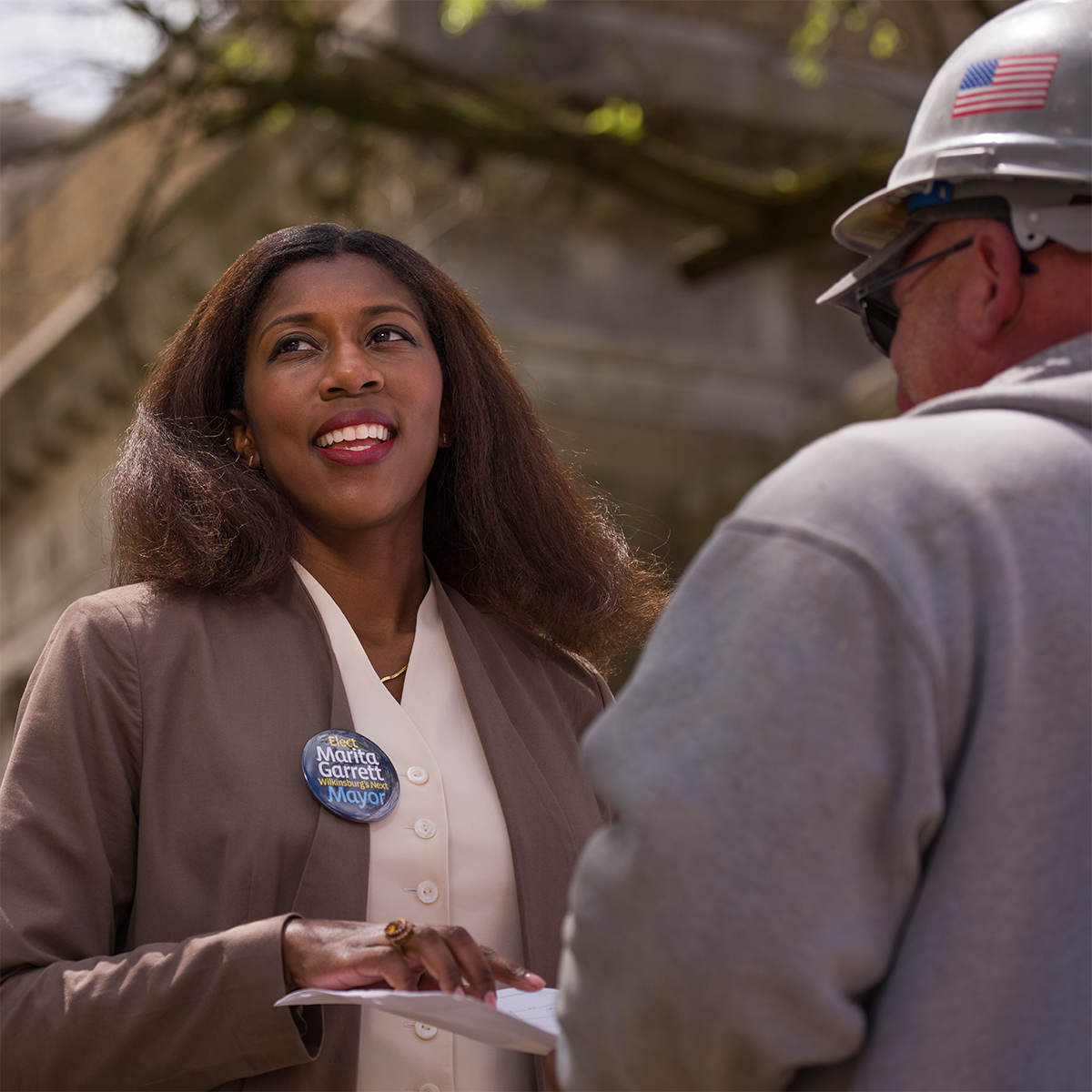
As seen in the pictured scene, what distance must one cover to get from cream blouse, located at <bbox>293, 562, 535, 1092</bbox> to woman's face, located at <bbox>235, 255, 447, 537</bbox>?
185 mm

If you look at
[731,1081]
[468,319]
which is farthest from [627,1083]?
[468,319]

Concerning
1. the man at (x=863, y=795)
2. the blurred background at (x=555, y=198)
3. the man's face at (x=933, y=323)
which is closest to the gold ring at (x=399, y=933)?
the man at (x=863, y=795)

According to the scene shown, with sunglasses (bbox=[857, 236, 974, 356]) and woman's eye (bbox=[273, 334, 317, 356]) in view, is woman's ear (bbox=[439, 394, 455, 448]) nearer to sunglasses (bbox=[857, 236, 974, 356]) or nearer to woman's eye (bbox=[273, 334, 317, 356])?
woman's eye (bbox=[273, 334, 317, 356])

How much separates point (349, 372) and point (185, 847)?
905 mm

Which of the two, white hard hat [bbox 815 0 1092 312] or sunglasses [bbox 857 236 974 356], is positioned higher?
white hard hat [bbox 815 0 1092 312]

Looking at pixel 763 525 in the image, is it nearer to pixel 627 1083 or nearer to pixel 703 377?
pixel 627 1083

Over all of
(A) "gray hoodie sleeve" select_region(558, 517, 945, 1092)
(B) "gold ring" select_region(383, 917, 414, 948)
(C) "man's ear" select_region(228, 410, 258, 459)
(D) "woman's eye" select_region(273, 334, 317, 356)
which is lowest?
(B) "gold ring" select_region(383, 917, 414, 948)

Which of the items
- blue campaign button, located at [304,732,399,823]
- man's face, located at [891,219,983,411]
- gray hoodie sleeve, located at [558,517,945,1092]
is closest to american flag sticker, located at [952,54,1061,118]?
man's face, located at [891,219,983,411]

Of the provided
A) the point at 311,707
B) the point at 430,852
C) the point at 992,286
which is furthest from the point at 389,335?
the point at 992,286

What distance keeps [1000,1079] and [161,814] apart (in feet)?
4.58

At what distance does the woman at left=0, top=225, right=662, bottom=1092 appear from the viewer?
2260mm

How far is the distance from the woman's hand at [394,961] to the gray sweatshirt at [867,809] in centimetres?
49

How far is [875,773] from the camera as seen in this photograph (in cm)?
149

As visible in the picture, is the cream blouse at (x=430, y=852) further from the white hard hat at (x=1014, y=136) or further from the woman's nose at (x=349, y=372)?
the white hard hat at (x=1014, y=136)
